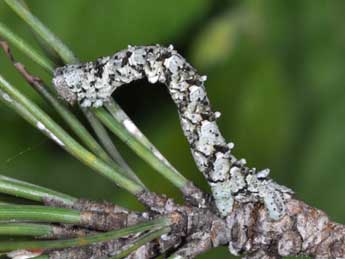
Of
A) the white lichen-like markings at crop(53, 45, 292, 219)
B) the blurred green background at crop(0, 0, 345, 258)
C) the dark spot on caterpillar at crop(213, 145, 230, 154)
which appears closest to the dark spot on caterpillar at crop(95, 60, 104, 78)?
the white lichen-like markings at crop(53, 45, 292, 219)

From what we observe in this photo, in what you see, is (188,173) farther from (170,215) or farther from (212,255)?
(170,215)

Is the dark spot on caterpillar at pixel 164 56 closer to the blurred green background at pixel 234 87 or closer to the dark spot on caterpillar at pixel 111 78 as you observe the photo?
the dark spot on caterpillar at pixel 111 78

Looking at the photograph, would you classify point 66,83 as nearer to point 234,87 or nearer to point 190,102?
point 190,102

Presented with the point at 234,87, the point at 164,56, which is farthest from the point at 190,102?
the point at 234,87

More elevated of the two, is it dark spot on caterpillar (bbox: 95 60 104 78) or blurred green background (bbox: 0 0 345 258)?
blurred green background (bbox: 0 0 345 258)

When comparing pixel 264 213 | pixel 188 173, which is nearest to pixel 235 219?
pixel 264 213

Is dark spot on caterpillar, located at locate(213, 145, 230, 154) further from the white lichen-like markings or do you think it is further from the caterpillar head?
the caterpillar head
